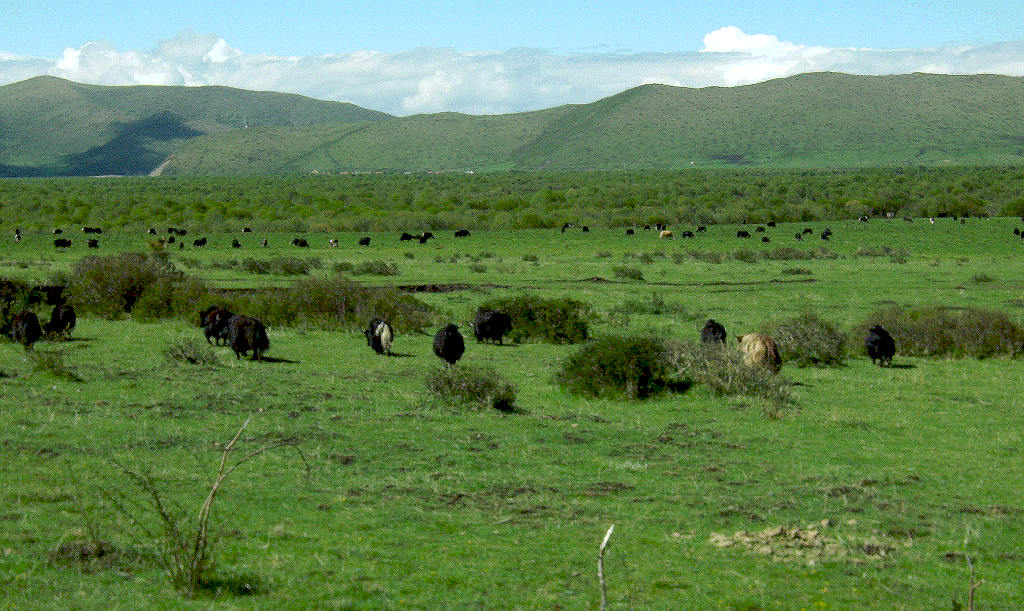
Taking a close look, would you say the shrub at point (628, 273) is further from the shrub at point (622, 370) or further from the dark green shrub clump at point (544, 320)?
the shrub at point (622, 370)

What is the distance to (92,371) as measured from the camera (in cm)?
1777

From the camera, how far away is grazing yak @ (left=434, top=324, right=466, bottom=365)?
19281 mm

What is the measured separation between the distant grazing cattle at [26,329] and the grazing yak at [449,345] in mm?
7654

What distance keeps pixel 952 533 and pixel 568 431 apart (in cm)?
549

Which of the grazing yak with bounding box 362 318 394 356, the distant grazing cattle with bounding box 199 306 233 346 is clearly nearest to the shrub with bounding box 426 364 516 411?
the grazing yak with bounding box 362 318 394 356

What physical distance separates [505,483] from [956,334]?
14.4 meters

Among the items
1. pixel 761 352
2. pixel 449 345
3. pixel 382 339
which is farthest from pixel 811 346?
pixel 382 339

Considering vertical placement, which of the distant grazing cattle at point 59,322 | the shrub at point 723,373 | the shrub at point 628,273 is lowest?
the shrub at point 628,273

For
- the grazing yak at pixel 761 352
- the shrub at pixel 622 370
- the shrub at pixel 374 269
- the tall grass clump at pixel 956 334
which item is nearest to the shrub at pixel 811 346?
the tall grass clump at pixel 956 334

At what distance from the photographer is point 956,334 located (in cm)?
2191

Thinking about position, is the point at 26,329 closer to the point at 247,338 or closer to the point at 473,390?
the point at 247,338

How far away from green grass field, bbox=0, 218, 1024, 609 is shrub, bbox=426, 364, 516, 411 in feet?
1.05

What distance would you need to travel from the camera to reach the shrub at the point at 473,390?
1525cm

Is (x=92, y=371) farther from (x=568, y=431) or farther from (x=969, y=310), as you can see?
(x=969, y=310)
